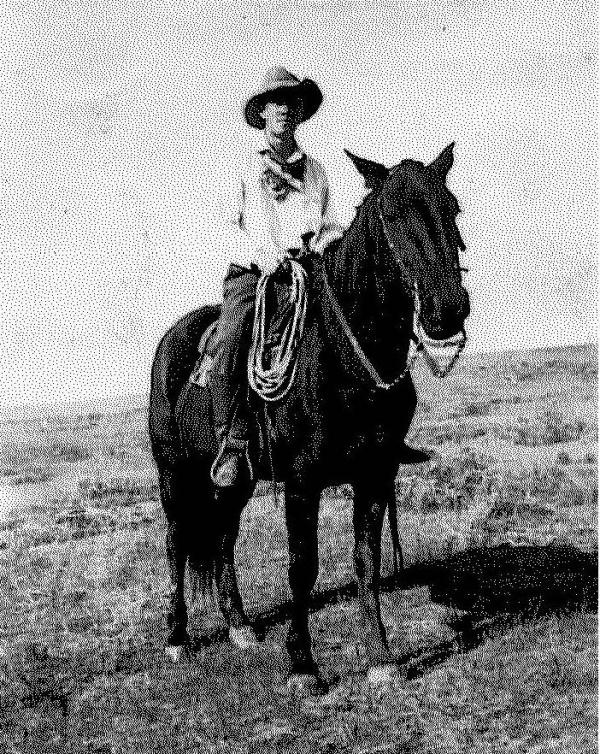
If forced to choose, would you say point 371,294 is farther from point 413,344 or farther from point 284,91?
point 284,91

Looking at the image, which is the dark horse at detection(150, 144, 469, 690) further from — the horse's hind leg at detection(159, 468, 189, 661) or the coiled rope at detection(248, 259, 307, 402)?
the horse's hind leg at detection(159, 468, 189, 661)

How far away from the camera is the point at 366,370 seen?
5.22 meters

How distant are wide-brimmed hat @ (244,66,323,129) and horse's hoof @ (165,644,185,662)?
463 centimetres

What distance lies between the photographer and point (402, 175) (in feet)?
15.4

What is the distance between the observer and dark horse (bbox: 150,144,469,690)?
14.9 ft

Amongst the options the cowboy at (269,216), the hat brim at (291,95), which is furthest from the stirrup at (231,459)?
the hat brim at (291,95)

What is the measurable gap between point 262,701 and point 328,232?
11.9 ft

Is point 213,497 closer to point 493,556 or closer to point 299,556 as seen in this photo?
point 299,556

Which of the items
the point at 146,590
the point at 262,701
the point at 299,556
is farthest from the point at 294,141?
the point at 146,590

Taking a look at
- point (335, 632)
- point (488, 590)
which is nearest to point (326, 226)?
point (335, 632)

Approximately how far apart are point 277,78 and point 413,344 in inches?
94.0

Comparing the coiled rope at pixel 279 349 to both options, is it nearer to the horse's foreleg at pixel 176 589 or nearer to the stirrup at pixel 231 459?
the stirrup at pixel 231 459

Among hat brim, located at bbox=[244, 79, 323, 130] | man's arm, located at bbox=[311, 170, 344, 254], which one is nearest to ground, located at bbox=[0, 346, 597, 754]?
man's arm, located at bbox=[311, 170, 344, 254]

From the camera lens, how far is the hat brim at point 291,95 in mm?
5859
